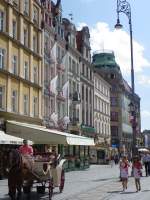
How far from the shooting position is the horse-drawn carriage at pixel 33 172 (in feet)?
48.3

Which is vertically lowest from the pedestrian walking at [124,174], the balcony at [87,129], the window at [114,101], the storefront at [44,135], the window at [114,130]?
the pedestrian walking at [124,174]

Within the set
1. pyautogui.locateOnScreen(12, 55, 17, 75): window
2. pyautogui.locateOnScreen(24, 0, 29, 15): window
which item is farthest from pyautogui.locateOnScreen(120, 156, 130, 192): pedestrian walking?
pyautogui.locateOnScreen(24, 0, 29, 15): window

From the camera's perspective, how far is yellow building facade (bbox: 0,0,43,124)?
36.6m

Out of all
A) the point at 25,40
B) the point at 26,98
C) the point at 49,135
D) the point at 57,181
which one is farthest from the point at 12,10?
the point at 57,181

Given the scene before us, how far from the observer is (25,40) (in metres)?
41.9

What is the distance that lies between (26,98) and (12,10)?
7787 mm

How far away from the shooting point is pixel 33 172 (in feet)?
54.2

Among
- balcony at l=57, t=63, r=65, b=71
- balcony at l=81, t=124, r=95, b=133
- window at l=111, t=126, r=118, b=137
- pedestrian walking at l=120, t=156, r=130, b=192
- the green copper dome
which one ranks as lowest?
pedestrian walking at l=120, t=156, r=130, b=192

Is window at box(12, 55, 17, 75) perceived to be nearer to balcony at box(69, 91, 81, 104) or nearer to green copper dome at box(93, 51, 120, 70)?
balcony at box(69, 91, 81, 104)

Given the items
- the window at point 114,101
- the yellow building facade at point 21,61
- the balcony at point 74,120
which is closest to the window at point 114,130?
the window at point 114,101

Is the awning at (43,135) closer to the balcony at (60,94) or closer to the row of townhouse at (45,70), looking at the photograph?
the row of townhouse at (45,70)

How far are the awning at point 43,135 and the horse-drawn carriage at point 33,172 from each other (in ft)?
26.0

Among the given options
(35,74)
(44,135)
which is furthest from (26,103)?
(44,135)

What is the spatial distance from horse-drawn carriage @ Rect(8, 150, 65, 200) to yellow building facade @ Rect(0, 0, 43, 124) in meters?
16.9
